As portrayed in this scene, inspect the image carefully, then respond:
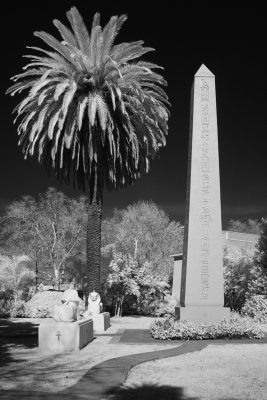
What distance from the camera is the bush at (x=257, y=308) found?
20500 millimetres

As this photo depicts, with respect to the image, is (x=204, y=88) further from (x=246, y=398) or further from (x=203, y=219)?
(x=246, y=398)

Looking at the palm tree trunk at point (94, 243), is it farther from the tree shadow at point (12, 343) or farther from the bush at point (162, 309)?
the bush at point (162, 309)

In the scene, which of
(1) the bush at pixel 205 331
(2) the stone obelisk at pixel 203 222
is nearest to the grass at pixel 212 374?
(1) the bush at pixel 205 331

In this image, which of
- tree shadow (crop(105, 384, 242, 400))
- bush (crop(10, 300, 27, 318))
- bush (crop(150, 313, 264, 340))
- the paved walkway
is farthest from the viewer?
bush (crop(10, 300, 27, 318))

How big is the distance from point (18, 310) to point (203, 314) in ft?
45.3

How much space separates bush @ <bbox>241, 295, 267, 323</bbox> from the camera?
2050 cm

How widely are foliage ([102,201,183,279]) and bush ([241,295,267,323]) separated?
23261mm

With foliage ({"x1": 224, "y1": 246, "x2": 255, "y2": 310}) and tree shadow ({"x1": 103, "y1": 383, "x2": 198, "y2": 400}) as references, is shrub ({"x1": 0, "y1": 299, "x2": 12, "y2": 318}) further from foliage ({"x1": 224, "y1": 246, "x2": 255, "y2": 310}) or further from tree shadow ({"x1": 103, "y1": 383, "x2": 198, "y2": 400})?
tree shadow ({"x1": 103, "y1": 383, "x2": 198, "y2": 400})

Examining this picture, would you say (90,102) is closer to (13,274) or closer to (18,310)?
(18,310)

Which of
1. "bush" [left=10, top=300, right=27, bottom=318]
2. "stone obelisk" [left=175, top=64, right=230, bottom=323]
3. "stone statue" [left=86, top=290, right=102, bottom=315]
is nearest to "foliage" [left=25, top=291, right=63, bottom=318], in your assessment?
"bush" [left=10, top=300, right=27, bottom=318]

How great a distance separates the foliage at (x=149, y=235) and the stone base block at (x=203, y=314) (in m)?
30.2

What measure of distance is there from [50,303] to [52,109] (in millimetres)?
11482

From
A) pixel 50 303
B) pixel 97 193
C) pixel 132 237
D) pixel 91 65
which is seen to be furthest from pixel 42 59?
pixel 132 237

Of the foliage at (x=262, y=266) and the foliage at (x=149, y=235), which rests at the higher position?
the foliage at (x=149, y=235)
